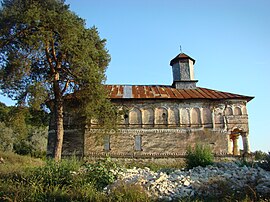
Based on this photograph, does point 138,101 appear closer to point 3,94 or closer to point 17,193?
point 3,94

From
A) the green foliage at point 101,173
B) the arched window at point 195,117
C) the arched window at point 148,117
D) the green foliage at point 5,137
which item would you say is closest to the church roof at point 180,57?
the arched window at point 195,117

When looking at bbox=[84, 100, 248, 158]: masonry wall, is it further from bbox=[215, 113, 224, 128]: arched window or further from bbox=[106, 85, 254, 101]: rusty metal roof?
bbox=[106, 85, 254, 101]: rusty metal roof

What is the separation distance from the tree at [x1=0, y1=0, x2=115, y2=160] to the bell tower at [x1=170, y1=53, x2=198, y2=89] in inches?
552

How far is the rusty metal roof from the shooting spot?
25359mm

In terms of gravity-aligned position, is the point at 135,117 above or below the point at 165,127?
above

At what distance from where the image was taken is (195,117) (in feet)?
82.1

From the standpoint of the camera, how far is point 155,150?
77.5ft

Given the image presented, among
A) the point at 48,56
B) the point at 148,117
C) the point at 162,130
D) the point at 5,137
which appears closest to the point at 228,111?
the point at 162,130

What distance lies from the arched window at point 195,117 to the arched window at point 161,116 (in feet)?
8.57

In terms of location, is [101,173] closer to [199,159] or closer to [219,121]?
[199,159]

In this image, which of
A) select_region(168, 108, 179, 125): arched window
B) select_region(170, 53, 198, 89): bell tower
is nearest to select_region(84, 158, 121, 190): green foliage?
select_region(168, 108, 179, 125): arched window

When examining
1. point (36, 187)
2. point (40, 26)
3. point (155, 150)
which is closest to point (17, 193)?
point (36, 187)

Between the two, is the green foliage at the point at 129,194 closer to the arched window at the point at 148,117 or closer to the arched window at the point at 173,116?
the arched window at the point at 148,117

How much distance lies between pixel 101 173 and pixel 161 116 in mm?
17332
